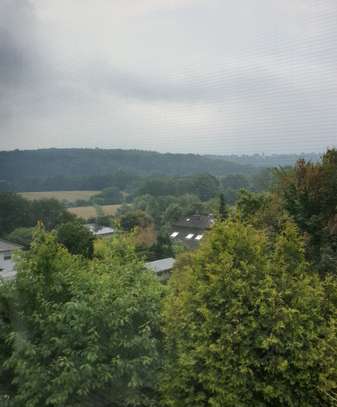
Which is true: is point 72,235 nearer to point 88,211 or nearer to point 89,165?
point 88,211

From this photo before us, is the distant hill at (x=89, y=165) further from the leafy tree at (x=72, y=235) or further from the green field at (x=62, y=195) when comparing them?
the leafy tree at (x=72, y=235)

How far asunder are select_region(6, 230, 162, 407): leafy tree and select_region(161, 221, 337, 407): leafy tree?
0.21 metres

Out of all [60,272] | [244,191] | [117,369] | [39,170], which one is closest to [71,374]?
[117,369]

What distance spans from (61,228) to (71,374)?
4893mm

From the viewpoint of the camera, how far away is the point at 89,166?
5625mm

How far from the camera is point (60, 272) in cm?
271

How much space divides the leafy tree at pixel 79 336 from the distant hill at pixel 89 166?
106 centimetres

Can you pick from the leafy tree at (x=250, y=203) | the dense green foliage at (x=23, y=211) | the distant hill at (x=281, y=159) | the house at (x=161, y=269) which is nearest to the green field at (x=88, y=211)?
the dense green foliage at (x=23, y=211)

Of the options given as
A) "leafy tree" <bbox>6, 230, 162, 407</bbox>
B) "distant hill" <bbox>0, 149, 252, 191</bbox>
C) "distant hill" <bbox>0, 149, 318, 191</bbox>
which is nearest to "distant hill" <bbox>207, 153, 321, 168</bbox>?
"distant hill" <bbox>0, 149, 318, 191</bbox>

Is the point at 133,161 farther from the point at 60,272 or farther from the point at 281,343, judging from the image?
the point at 281,343

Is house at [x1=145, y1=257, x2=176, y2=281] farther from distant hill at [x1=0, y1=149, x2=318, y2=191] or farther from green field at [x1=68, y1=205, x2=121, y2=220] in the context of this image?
distant hill at [x1=0, y1=149, x2=318, y2=191]

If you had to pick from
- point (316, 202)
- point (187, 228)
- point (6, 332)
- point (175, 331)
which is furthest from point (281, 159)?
point (187, 228)

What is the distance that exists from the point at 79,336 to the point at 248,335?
3.35 ft

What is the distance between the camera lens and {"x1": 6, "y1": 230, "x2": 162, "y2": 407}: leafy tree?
7.61ft
